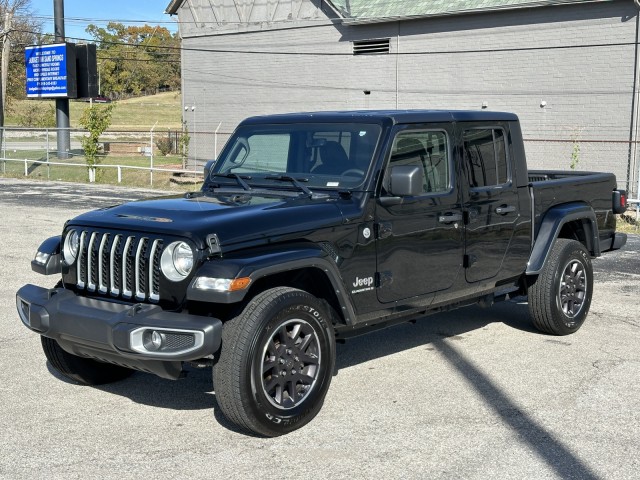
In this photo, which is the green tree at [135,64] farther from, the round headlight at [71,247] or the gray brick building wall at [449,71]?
the round headlight at [71,247]

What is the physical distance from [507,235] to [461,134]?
0.93 meters

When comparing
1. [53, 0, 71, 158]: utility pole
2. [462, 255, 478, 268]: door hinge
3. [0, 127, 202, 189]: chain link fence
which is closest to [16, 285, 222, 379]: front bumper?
[462, 255, 478, 268]: door hinge

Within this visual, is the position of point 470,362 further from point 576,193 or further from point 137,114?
point 137,114

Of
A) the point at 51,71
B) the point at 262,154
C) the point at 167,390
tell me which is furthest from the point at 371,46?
the point at 167,390

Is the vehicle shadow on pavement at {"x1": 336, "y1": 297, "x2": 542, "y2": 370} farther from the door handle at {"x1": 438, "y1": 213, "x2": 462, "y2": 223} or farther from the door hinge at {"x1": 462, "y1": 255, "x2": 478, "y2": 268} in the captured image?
the door handle at {"x1": 438, "y1": 213, "x2": 462, "y2": 223}

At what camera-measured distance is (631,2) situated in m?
22.4

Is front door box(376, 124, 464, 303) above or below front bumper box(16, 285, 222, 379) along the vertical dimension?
above

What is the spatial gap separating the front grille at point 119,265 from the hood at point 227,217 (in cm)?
9

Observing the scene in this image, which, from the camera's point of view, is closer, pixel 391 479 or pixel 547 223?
pixel 391 479

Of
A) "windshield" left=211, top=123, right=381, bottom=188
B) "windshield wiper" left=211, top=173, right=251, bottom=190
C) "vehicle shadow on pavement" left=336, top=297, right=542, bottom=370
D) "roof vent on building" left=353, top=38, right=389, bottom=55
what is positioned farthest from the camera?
"roof vent on building" left=353, top=38, right=389, bottom=55

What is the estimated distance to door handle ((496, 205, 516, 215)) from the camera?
6921 millimetres

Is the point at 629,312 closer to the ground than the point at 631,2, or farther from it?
closer to the ground

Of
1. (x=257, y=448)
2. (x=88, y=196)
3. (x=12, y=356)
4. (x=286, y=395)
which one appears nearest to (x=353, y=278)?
(x=286, y=395)

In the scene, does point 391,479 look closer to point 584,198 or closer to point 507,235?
point 507,235
